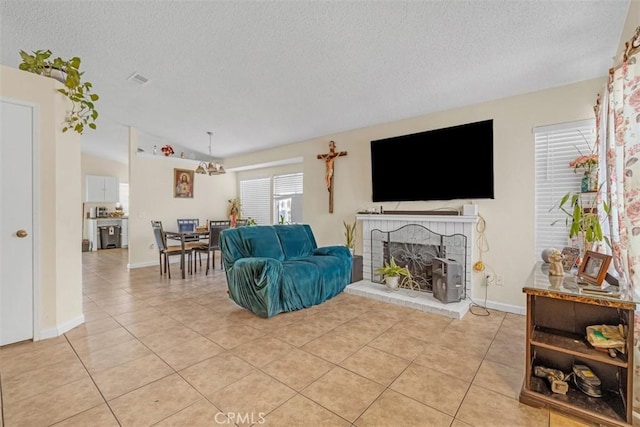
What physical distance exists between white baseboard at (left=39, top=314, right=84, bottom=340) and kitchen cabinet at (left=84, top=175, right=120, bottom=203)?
6.76 meters

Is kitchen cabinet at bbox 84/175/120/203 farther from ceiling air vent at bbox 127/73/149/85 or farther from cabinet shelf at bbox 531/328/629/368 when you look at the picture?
cabinet shelf at bbox 531/328/629/368

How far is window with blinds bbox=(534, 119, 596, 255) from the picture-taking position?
293 centimetres

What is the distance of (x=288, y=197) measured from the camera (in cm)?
658

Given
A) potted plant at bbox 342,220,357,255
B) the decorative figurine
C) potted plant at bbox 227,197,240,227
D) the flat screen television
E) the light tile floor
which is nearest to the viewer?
the light tile floor

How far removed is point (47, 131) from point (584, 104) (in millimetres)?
5218

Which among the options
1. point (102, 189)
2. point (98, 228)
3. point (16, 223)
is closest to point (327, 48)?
point (16, 223)

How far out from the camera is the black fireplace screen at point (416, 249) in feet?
12.0

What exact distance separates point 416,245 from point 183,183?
5.35 metres

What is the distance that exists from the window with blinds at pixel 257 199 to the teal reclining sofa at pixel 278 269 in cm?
299

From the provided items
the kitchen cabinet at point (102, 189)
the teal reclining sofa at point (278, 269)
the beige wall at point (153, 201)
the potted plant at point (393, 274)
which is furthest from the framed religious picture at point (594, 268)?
the kitchen cabinet at point (102, 189)

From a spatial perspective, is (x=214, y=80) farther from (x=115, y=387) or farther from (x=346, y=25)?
(x=115, y=387)

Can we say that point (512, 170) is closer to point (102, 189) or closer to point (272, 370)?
point (272, 370)

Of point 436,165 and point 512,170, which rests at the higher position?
point 436,165

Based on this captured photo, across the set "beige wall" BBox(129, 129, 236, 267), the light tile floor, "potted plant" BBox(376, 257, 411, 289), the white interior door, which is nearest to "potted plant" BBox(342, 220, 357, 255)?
"potted plant" BBox(376, 257, 411, 289)
